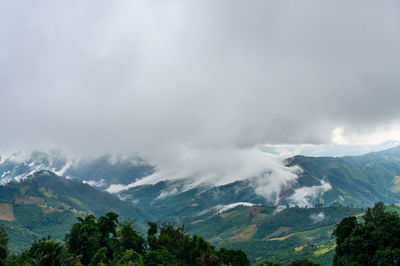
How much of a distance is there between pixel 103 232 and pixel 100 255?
30126mm

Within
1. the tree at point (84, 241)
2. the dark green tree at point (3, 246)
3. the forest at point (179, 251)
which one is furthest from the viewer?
the dark green tree at point (3, 246)

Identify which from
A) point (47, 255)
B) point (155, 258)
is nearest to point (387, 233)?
point (155, 258)

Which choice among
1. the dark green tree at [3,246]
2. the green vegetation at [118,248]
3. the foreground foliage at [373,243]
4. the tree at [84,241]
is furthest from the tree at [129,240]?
the foreground foliage at [373,243]

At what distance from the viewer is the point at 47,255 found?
151 ft

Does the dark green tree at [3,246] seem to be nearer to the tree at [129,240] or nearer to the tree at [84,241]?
the tree at [84,241]

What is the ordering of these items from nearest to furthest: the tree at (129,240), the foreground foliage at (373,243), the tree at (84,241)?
1. the foreground foliage at (373,243)
2. the tree at (84,241)
3. the tree at (129,240)

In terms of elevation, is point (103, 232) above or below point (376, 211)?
above

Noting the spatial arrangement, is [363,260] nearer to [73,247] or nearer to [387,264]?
[387,264]

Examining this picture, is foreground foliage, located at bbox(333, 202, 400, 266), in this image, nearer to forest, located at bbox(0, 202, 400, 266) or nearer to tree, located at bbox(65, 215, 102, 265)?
forest, located at bbox(0, 202, 400, 266)

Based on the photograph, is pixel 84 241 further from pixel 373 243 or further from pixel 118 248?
pixel 373 243

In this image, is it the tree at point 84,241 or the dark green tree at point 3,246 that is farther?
the dark green tree at point 3,246

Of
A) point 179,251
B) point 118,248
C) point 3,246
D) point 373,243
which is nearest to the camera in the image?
point 373,243

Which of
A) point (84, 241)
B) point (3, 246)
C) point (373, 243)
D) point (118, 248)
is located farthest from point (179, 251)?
point (373, 243)

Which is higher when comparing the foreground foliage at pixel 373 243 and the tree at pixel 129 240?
the tree at pixel 129 240
